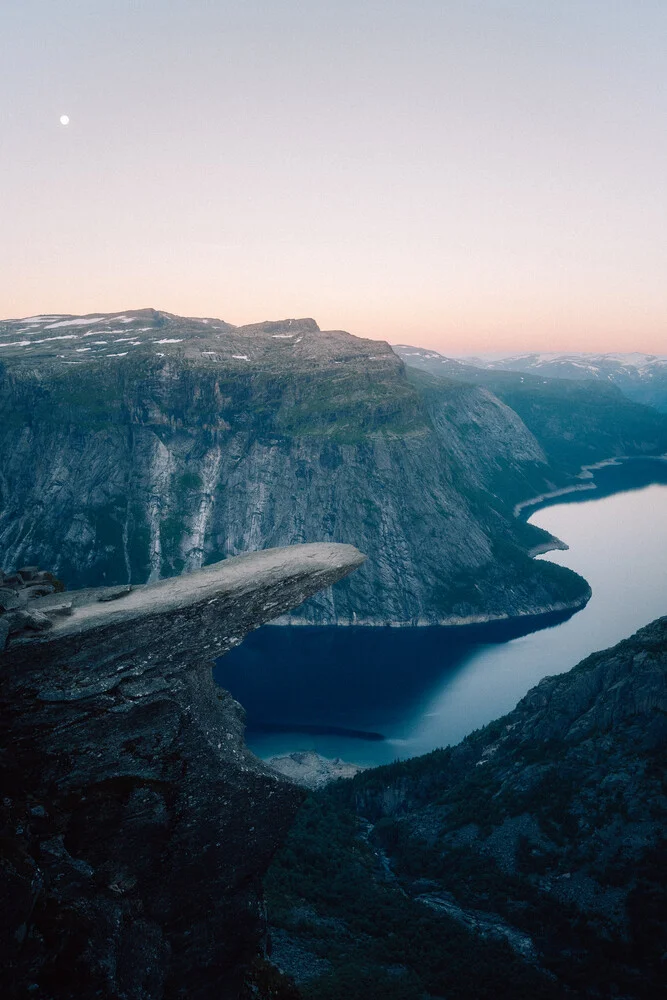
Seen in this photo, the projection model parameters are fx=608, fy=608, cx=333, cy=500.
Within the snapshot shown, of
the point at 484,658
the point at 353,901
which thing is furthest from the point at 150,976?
the point at 484,658

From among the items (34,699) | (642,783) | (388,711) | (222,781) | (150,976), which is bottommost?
(388,711)

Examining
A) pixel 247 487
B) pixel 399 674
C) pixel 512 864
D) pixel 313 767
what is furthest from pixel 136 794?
pixel 247 487

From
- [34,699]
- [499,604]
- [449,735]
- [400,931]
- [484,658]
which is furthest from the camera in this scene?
[499,604]

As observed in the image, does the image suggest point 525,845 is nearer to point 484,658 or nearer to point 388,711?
point 388,711

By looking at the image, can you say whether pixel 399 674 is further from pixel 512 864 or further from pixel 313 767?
pixel 512 864

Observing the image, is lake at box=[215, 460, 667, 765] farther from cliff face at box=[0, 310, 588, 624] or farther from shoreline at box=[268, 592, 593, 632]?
cliff face at box=[0, 310, 588, 624]

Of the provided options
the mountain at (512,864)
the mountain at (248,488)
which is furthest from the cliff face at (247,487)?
the mountain at (512,864)
